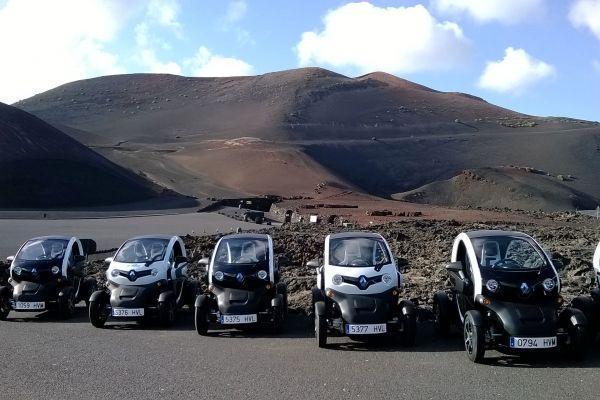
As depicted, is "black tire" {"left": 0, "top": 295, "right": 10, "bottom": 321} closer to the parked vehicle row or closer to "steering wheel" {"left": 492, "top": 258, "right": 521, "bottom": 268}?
the parked vehicle row

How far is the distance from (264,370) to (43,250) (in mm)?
8075

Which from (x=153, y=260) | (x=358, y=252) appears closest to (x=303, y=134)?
(x=153, y=260)

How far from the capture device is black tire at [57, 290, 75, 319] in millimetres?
→ 14961

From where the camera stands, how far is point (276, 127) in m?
144

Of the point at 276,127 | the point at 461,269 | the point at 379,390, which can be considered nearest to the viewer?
the point at 379,390

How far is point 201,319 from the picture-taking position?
12625 millimetres

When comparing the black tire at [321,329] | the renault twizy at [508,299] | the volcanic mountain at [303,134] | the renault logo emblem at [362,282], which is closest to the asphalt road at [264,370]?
the black tire at [321,329]

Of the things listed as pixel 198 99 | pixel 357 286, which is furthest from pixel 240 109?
pixel 357 286

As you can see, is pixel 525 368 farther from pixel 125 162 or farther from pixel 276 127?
pixel 276 127

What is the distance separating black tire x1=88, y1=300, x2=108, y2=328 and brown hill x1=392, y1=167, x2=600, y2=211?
235 ft

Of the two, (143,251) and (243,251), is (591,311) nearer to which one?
(243,251)

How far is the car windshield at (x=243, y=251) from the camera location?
13523mm

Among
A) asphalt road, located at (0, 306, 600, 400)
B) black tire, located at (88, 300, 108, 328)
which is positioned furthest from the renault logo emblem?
black tire, located at (88, 300, 108, 328)

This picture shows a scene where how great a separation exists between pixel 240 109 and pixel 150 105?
86.8ft
